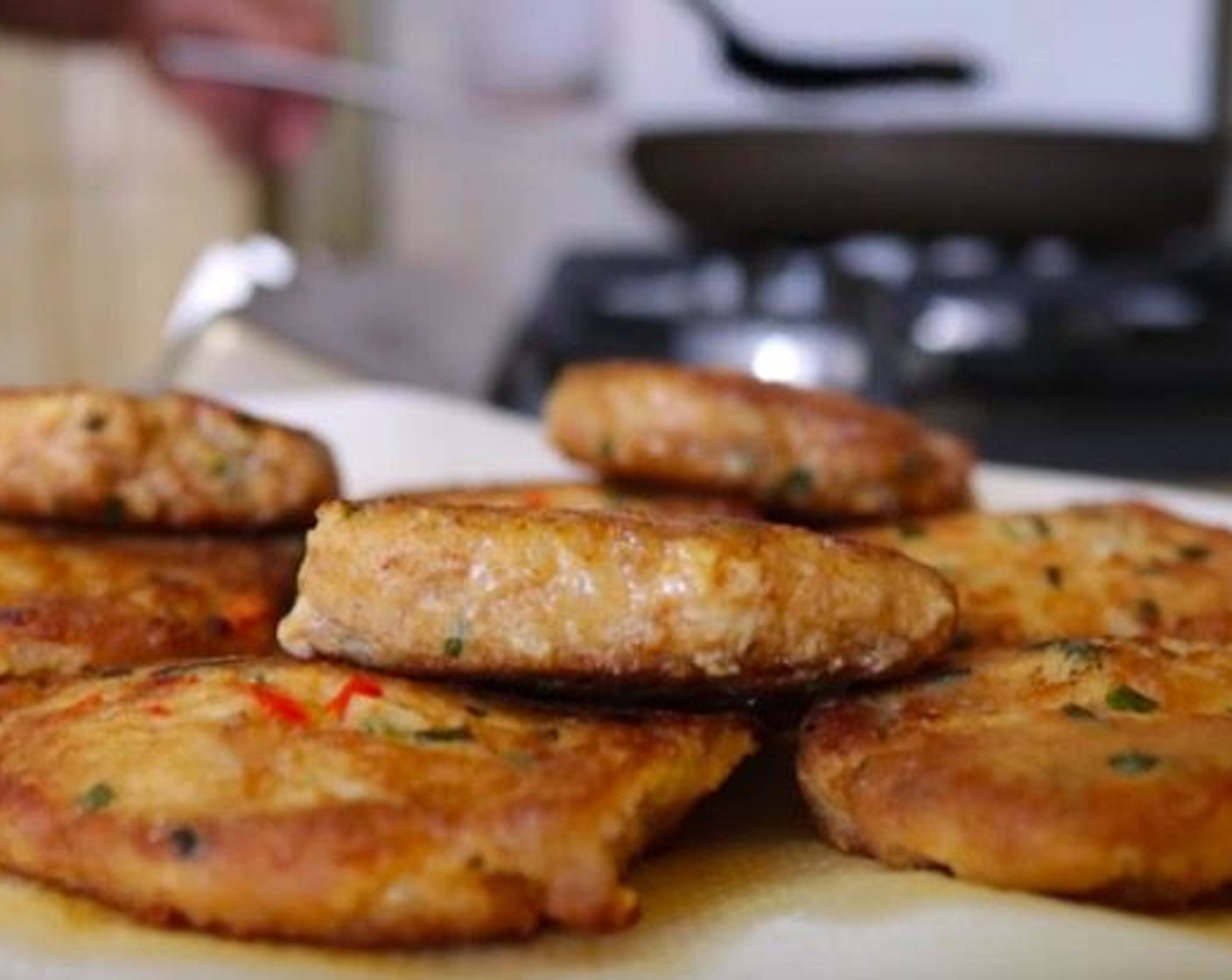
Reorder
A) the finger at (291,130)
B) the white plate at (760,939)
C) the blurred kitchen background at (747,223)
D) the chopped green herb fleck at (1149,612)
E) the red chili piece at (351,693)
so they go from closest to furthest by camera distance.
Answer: the white plate at (760,939) → the red chili piece at (351,693) → the chopped green herb fleck at (1149,612) → the blurred kitchen background at (747,223) → the finger at (291,130)

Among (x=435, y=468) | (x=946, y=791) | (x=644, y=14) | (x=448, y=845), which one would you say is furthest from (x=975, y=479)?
(x=644, y=14)

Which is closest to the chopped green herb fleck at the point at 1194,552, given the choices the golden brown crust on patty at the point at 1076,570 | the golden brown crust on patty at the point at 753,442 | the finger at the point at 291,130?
the golden brown crust on patty at the point at 1076,570

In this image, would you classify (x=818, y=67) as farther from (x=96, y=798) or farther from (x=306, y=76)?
(x=96, y=798)

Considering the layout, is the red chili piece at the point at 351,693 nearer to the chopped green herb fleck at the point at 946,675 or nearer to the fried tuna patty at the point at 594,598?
the fried tuna patty at the point at 594,598

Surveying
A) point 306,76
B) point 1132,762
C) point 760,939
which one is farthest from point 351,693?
point 306,76

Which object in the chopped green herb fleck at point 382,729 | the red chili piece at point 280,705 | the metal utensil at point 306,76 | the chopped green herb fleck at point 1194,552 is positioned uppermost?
the metal utensil at point 306,76

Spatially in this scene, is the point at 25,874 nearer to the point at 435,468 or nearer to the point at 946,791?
the point at 946,791
